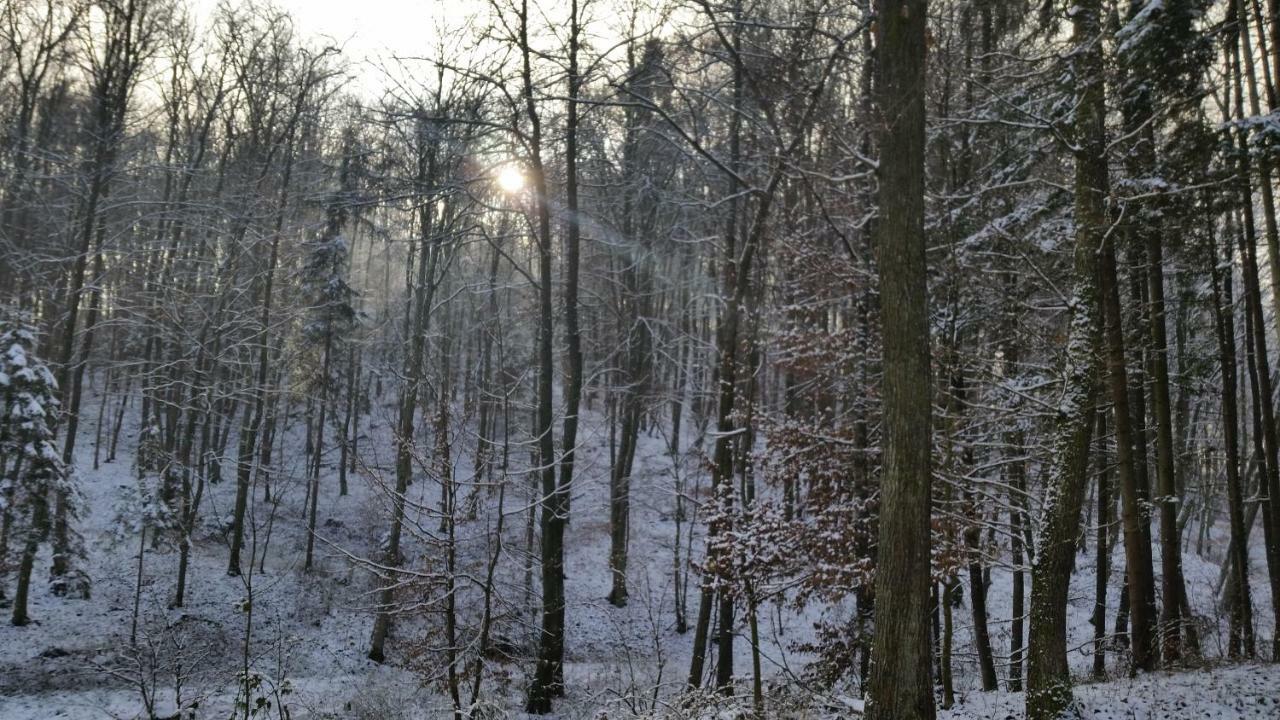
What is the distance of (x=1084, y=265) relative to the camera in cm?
728

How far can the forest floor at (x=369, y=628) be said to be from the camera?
814 centimetres

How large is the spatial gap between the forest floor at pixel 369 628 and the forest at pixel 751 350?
13cm

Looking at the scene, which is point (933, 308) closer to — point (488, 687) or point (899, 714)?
point (899, 714)

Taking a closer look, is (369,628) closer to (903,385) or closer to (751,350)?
(751,350)

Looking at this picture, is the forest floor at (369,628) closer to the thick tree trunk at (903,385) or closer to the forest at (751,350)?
the forest at (751,350)

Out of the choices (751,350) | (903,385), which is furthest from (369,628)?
(903,385)

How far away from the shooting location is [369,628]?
1634cm

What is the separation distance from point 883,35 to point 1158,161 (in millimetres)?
4883

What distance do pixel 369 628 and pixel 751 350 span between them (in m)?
11.6

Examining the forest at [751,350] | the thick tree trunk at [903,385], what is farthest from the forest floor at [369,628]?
the thick tree trunk at [903,385]

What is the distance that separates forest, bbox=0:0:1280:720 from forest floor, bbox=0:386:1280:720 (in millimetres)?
131

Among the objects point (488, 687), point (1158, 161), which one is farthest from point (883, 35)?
point (488, 687)

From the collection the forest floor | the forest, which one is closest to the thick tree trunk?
the forest

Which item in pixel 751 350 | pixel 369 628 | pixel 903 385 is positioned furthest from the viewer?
pixel 369 628
